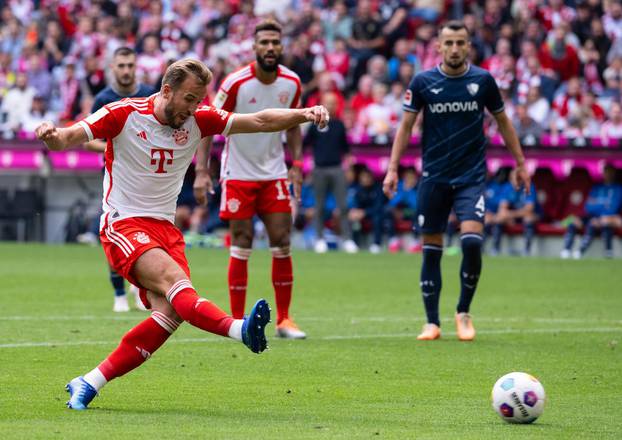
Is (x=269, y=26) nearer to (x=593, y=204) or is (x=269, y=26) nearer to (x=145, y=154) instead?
(x=145, y=154)

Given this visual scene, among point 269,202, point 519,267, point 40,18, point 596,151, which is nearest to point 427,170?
point 269,202

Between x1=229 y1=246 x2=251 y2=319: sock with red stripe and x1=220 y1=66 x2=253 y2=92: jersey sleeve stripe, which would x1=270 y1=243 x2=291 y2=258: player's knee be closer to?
x1=229 y1=246 x2=251 y2=319: sock with red stripe

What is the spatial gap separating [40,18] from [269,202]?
20.2 metres

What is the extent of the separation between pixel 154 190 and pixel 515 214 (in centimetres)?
1678

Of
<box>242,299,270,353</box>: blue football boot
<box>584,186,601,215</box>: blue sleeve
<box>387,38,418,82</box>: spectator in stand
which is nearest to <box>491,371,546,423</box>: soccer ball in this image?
<box>242,299,270,353</box>: blue football boot

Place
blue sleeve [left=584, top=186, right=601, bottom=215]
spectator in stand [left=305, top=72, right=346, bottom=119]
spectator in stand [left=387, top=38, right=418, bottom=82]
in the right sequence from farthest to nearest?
spectator in stand [left=387, top=38, right=418, bottom=82] → spectator in stand [left=305, top=72, right=346, bottom=119] → blue sleeve [left=584, top=186, right=601, bottom=215]

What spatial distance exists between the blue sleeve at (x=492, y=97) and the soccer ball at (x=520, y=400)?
481 cm

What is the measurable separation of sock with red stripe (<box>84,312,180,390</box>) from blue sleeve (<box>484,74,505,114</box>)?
4808 millimetres

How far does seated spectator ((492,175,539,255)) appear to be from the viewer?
2397 cm

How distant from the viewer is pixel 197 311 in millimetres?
7406

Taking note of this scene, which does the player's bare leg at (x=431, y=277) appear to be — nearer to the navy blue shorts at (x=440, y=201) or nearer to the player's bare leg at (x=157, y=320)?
the navy blue shorts at (x=440, y=201)

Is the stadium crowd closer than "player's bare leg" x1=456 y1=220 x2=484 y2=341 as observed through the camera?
No

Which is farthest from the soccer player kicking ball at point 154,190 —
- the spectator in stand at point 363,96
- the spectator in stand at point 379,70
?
the spectator in stand at point 379,70

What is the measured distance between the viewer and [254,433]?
665 centimetres
